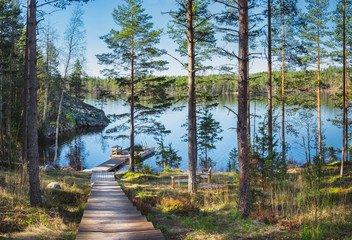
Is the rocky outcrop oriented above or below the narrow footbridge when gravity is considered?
above

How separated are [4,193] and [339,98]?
2069cm

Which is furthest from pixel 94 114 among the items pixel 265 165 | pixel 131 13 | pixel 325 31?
pixel 265 165

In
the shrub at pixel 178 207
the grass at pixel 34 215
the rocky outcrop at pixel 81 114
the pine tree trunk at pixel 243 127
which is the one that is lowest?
the shrub at pixel 178 207

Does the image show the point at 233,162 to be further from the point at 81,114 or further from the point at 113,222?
the point at 81,114

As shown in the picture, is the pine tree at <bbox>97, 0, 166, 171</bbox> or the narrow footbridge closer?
the narrow footbridge

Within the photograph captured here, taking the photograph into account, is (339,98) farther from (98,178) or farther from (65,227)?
(65,227)

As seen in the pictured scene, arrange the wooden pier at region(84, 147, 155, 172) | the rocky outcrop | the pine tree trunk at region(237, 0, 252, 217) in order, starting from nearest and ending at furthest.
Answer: the pine tree trunk at region(237, 0, 252, 217)
the wooden pier at region(84, 147, 155, 172)
the rocky outcrop

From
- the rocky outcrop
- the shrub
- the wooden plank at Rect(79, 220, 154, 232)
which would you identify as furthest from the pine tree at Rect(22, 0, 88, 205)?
the rocky outcrop

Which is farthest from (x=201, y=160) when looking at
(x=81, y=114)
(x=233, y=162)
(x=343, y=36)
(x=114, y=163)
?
(x=81, y=114)

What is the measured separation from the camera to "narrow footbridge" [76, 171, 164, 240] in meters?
4.46

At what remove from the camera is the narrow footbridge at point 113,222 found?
4457mm

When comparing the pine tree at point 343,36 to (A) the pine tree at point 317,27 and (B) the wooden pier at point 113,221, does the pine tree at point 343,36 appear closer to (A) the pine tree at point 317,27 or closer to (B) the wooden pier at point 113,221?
(A) the pine tree at point 317,27

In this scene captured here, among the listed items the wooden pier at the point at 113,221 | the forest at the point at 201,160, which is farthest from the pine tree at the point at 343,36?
the wooden pier at the point at 113,221

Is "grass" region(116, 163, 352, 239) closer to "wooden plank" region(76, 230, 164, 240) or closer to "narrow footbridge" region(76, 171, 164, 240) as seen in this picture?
"narrow footbridge" region(76, 171, 164, 240)
